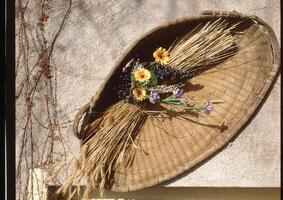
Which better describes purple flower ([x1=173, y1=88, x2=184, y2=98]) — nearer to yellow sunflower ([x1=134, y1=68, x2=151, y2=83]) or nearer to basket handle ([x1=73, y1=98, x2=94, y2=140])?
yellow sunflower ([x1=134, y1=68, x2=151, y2=83])

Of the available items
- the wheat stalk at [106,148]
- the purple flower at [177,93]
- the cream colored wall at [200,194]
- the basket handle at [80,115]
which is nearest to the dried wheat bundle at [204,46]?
the purple flower at [177,93]

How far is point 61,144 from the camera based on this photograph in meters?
2.02

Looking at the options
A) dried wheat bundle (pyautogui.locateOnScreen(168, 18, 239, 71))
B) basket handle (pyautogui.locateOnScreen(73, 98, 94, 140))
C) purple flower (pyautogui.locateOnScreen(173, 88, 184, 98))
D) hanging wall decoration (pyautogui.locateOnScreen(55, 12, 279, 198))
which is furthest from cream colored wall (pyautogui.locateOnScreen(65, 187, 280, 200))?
dried wheat bundle (pyautogui.locateOnScreen(168, 18, 239, 71))

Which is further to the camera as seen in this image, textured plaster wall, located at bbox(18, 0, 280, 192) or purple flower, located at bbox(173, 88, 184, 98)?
purple flower, located at bbox(173, 88, 184, 98)

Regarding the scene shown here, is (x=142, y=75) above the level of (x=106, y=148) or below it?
above

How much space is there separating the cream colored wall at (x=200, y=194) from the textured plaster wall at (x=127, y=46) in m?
0.18

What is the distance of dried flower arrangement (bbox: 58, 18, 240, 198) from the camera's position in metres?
1.95

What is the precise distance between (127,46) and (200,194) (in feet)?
2.65

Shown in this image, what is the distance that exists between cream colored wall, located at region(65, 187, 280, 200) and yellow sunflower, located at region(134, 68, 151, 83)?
0.56m

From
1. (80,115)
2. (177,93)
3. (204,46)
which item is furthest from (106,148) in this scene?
(204,46)

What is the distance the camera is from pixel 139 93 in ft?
6.51

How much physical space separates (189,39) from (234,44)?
0.71ft

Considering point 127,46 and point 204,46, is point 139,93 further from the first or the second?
point 204,46
